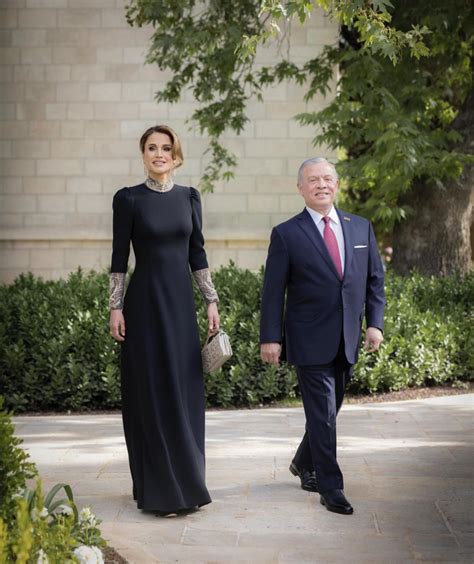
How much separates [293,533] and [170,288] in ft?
4.83

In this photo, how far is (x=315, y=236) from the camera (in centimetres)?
533

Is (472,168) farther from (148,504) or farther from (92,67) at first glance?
(148,504)

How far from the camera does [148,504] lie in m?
5.14

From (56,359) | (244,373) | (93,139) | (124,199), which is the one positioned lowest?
(244,373)

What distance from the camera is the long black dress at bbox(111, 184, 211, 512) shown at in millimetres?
5188

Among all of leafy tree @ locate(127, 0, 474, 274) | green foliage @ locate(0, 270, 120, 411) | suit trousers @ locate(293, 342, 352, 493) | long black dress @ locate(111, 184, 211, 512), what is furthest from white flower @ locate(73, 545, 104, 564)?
leafy tree @ locate(127, 0, 474, 274)

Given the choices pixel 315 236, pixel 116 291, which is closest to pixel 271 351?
pixel 315 236

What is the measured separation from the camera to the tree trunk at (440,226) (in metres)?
11.9

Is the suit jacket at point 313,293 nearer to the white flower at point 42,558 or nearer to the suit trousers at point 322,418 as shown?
the suit trousers at point 322,418

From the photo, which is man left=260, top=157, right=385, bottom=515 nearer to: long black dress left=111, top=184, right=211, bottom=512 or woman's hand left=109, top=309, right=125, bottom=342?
long black dress left=111, top=184, right=211, bottom=512

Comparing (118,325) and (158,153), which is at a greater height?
(158,153)

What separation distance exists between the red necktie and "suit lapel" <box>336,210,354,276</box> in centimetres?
4

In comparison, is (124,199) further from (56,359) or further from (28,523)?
(56,359)

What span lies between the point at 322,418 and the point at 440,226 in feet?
23.5
